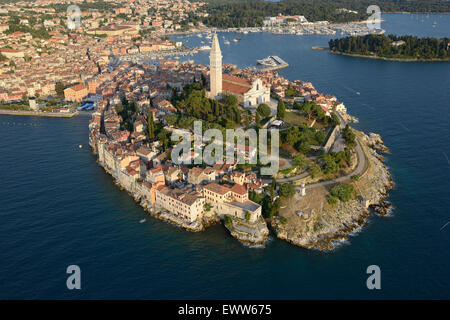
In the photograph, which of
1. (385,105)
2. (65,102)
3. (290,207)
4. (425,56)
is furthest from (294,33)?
(290,207)

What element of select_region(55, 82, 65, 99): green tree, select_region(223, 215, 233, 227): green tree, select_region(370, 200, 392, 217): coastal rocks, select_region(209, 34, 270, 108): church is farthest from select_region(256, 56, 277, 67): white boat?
select_region(223, 215, 233, 227): green tree

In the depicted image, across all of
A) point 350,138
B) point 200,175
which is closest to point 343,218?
point 200,175

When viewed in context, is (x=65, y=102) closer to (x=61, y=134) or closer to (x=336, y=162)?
(x=61, y=134)

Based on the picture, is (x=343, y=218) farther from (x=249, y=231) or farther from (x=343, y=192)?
(x=249, y=231)

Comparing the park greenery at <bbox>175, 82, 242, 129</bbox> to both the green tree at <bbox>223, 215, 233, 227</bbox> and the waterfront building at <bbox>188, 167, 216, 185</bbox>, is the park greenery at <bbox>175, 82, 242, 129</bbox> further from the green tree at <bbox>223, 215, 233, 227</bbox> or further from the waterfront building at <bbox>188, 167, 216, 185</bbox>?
the green tree at <bbox>223, 215, 233, 227</bbox>

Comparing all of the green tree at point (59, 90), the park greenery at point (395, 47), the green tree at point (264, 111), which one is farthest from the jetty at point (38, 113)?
the park greenery at point (395, 47)

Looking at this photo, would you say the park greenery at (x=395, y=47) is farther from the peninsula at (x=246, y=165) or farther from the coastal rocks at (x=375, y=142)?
the coastal rocks at (x=375, y=142)
